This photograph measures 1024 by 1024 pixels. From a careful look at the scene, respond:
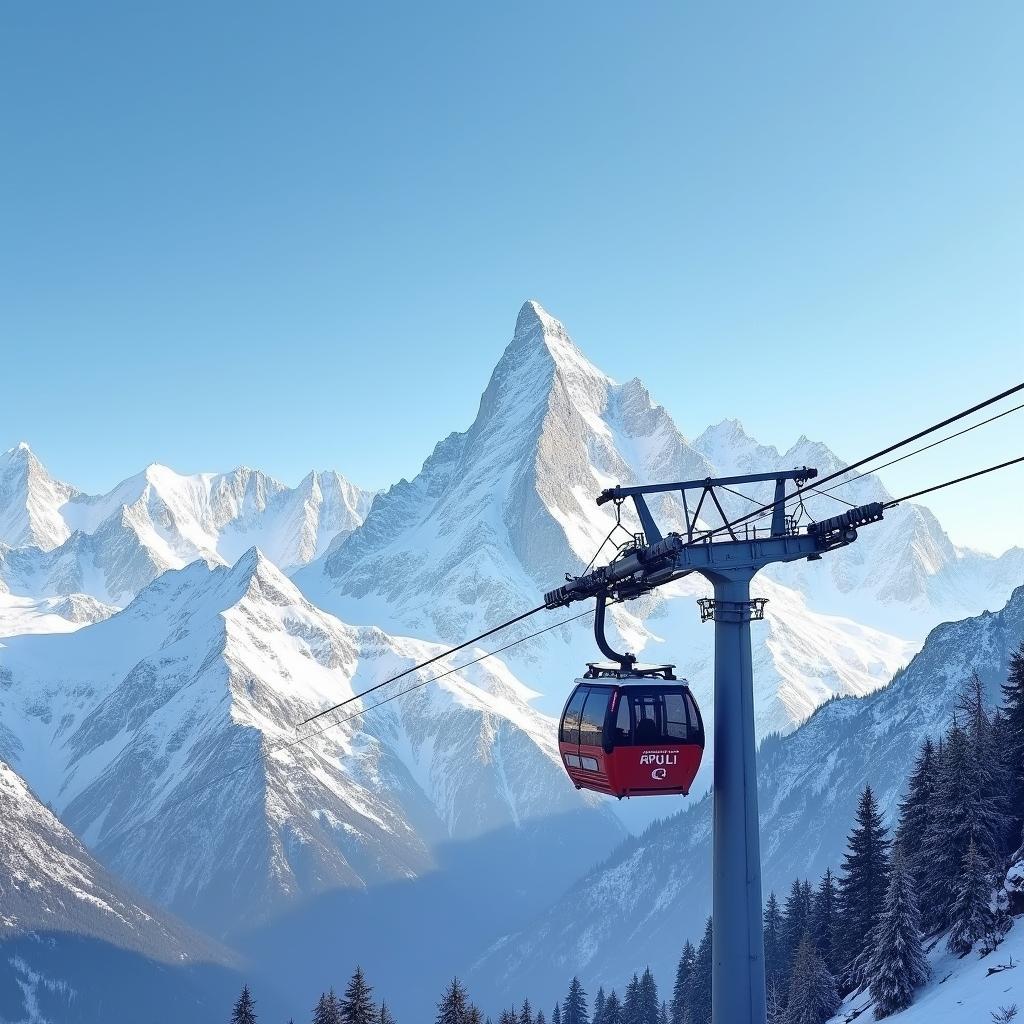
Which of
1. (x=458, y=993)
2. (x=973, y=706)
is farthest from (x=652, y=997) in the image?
(x=973, y=706)

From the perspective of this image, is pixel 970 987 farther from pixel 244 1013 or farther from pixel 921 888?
pixel 244 1013

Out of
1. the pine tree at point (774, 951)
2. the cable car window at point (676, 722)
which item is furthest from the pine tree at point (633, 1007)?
the cable car window at point (676, 722)

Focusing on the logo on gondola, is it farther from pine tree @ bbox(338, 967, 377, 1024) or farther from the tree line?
pine tree @ bbox(338, 967, 377, 1024)

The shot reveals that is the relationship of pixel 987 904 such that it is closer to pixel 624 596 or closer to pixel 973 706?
pixel 973 706

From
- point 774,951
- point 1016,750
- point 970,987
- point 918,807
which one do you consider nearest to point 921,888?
point 918,807

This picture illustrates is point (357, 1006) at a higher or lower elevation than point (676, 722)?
lower

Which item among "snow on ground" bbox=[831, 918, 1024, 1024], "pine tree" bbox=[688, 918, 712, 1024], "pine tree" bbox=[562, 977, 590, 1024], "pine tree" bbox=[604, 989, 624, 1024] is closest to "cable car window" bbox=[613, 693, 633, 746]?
"snow on ground" bbox=[831, 918, 1024, 1024]
